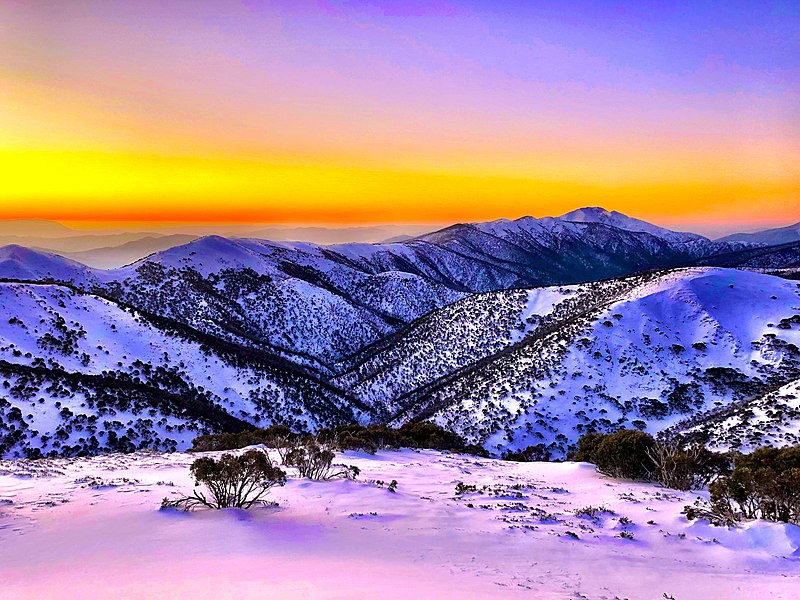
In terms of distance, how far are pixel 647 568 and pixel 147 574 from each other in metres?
10.3

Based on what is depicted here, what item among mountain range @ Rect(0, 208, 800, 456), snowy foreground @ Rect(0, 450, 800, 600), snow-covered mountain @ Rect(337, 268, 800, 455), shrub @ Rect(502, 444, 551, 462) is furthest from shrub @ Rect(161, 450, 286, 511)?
snow-covered mountain @ Rect(337, 268, 800, 455)

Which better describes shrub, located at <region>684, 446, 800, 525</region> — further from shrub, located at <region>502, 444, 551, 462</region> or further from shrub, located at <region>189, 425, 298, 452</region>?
shrub, located at <region>189, 425, 298, 452</region>

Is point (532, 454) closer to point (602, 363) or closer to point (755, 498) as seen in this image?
point (602, 363)

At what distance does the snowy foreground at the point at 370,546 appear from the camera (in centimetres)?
799

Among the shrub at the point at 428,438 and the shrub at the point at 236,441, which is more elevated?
the shrub at the point at 236,441

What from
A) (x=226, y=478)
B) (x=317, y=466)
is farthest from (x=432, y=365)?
(x=226, y=478)

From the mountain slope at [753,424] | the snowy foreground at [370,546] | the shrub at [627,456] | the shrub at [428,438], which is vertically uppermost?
the snowy foreground at [370,546]

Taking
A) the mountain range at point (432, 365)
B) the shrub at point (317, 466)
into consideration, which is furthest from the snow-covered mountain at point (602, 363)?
the shrub at point (317, 466)

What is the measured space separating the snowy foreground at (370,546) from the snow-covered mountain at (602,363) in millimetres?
24013

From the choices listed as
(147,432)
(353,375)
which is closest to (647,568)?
(147,432)

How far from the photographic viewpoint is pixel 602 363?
4528 centimetres

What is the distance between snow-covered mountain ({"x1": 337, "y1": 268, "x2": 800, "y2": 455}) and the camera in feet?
131

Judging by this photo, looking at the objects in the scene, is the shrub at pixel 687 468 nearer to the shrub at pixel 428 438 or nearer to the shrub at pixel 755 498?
the shrub at pixel 755 498

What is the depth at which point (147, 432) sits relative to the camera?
3331cm
